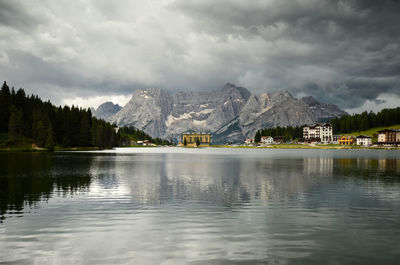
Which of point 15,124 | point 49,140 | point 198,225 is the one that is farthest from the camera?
point 49,140

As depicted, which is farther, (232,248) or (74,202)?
(74,202)

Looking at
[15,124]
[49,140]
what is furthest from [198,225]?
[15,124]

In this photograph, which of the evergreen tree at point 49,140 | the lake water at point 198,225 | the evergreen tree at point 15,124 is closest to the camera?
the lake water at point 198,225

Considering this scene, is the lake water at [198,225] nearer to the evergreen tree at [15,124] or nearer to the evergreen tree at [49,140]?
the evergreen tree at [49,140]

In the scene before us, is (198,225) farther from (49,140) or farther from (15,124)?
(15,124)

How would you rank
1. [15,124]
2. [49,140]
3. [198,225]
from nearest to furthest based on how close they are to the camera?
1. [198,225]
2. [15,124]
3. [49,140]

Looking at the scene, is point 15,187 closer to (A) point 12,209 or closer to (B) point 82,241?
(A) point 12,209

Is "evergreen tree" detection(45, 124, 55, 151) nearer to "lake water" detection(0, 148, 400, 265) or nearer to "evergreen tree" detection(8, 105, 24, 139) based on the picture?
"evergreen tree" detection(8, 105, 24, 139)

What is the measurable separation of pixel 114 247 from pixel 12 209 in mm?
16808

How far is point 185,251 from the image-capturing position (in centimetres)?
1839

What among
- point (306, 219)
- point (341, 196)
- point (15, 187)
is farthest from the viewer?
point (15, 187)

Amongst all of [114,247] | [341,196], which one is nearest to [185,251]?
[114,247]

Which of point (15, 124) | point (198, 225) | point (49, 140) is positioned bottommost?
point (198, 225)

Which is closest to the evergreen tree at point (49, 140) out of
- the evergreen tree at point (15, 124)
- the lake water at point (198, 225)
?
the evergreen tree at point (15, 124)
